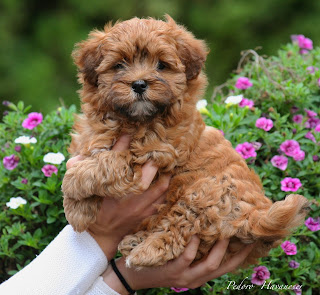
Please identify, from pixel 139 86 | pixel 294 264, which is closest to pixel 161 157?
pixel 139 86

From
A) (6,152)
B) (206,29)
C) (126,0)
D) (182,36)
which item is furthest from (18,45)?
(182,36)

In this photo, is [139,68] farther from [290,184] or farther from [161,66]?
[290,184]

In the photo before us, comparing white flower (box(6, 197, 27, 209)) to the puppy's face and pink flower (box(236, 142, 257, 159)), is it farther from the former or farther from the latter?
pink flower (box(236, 142, 257, 159))

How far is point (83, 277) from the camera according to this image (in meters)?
2.96

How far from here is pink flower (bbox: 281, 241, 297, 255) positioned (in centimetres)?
329

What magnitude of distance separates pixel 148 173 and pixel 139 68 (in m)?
0.57

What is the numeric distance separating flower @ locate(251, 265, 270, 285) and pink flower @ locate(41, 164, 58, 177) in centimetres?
146

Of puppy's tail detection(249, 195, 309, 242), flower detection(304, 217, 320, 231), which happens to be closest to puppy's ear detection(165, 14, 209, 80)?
puppy's tail detection(249, 195, 309, 242)

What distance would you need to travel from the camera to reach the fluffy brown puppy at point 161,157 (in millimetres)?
2746

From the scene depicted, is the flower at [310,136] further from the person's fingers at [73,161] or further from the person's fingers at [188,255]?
the person's fingers at [73,161]

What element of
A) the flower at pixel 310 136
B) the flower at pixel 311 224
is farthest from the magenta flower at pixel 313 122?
the flower at pixel 311 224

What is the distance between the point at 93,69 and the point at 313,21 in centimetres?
550

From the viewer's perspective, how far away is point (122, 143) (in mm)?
2875

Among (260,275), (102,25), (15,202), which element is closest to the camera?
(260,275)
